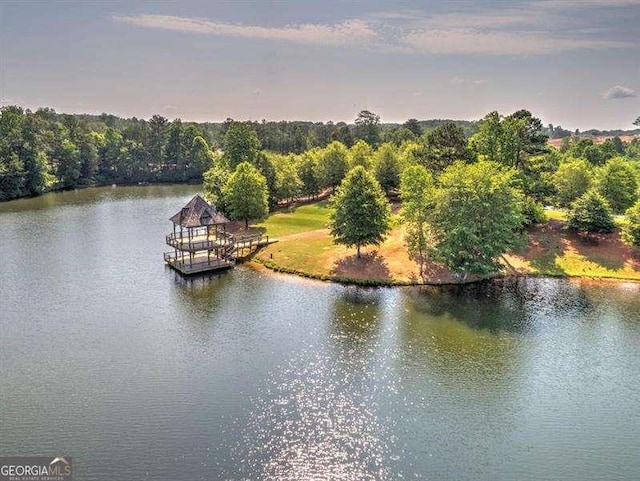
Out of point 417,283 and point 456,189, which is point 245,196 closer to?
point 417,283

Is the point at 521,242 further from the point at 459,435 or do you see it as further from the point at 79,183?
the point at 79,183

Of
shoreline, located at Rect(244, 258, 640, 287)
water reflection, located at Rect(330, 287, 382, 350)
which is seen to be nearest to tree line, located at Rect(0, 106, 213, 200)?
shoreline, located at Rect(244, 258, 640, 287)

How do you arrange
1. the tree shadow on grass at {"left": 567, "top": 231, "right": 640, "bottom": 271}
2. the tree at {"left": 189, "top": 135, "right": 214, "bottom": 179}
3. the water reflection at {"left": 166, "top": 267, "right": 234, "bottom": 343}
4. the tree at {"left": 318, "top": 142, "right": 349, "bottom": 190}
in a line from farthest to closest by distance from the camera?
the tree at {"left": 189, "top": 135, "right": 214, "bottom": 179}
the tree at {"left": 318, "top": 142, "right": 349, "bottom": 190}
the tree shadow on grass at {"left": 567, "top": 231, "right": 640, "bottom": 271}
the water reflection at {"left": 166, "top": 267, "right": 234, "bottom": 343}

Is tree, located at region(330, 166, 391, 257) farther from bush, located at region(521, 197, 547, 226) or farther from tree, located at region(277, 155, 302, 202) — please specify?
tree, located at region(277, 155, 302, 202)

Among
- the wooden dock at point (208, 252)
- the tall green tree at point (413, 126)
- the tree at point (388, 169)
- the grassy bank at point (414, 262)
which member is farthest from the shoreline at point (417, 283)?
the tall green tree at point (413, 126)

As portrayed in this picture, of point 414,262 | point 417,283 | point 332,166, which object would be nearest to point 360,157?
point 332,166
